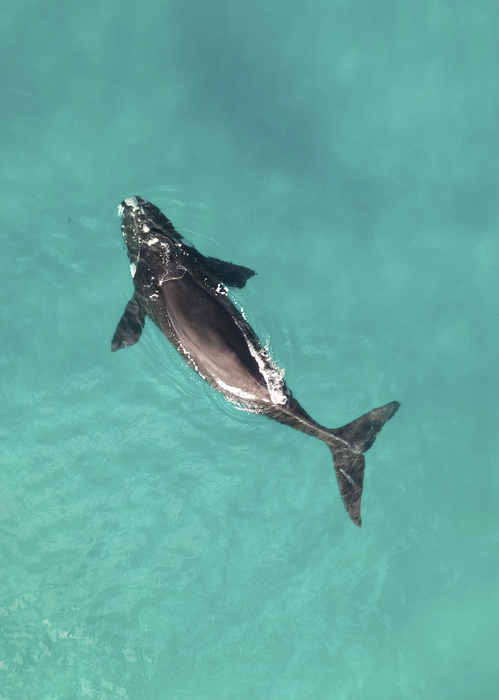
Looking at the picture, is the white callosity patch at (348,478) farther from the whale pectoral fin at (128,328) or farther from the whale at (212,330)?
the whale pectoral fin at (128,328)

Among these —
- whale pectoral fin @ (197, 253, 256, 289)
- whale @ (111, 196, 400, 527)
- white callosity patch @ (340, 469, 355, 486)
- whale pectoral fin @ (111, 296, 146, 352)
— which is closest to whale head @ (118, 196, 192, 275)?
whale @ (111, 196, 400, 527)

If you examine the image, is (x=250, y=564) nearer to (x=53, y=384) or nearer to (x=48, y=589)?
(x=48, y=589)

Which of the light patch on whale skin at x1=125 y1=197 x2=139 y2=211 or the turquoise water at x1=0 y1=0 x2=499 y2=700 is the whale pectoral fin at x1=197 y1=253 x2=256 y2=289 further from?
the light patch on whale skin at x1=125 y1=197 x2=139 y2=211

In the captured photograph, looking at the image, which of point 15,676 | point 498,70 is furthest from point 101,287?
point 498,70

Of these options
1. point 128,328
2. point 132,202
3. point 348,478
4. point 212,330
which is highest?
point 132,202

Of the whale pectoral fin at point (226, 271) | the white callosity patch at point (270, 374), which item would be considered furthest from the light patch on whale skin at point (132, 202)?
the white callosity patch at point (270, 374)

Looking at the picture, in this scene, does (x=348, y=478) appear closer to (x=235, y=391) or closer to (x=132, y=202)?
(x=235, y=391)

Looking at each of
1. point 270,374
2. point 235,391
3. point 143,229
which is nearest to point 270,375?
point 270,374
